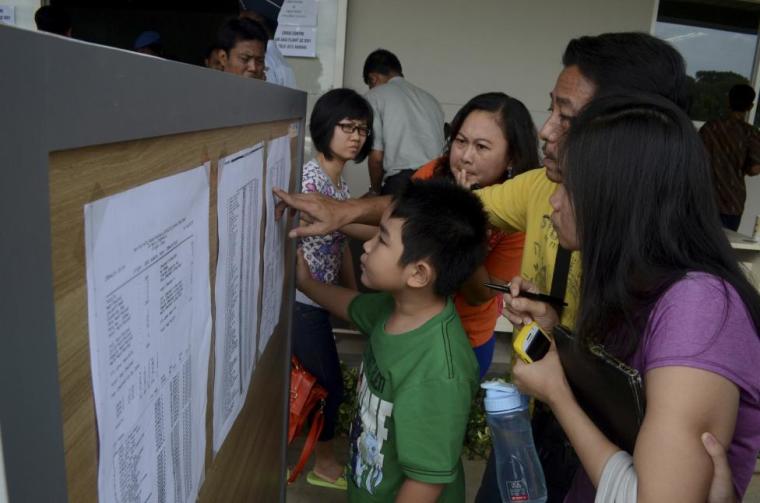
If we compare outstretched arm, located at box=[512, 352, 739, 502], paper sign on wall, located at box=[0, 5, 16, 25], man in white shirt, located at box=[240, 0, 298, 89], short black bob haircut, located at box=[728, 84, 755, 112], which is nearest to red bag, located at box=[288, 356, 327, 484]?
outstretched arm, located at box=[512, 352, 739, 502]

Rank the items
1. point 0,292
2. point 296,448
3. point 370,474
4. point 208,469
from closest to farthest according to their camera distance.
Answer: point 0,292
point 208,469
point 370,474
point 296,448

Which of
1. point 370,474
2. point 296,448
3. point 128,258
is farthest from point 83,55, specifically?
point 296,448

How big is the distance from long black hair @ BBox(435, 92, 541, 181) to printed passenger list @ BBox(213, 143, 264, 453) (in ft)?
3.58

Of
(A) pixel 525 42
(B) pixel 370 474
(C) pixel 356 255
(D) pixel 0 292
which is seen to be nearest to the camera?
(D) pixel 0 292

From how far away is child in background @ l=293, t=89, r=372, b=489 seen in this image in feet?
7.57

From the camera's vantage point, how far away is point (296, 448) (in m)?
3.00

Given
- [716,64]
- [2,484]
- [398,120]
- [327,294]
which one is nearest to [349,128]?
[327,294]

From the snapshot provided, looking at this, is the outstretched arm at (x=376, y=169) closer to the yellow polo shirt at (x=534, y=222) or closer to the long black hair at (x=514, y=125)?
the long black hair at (x=514, y=125)

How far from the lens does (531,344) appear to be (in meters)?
1.21

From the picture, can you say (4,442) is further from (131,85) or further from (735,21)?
(735,21)

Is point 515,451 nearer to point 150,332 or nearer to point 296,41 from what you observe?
point 150,332

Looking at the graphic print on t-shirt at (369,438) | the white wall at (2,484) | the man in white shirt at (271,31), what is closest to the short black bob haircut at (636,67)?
the graphic print on t-shirt at (369,438)

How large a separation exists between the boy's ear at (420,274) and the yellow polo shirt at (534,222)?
0.91 feet

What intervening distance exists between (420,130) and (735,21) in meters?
3.09
